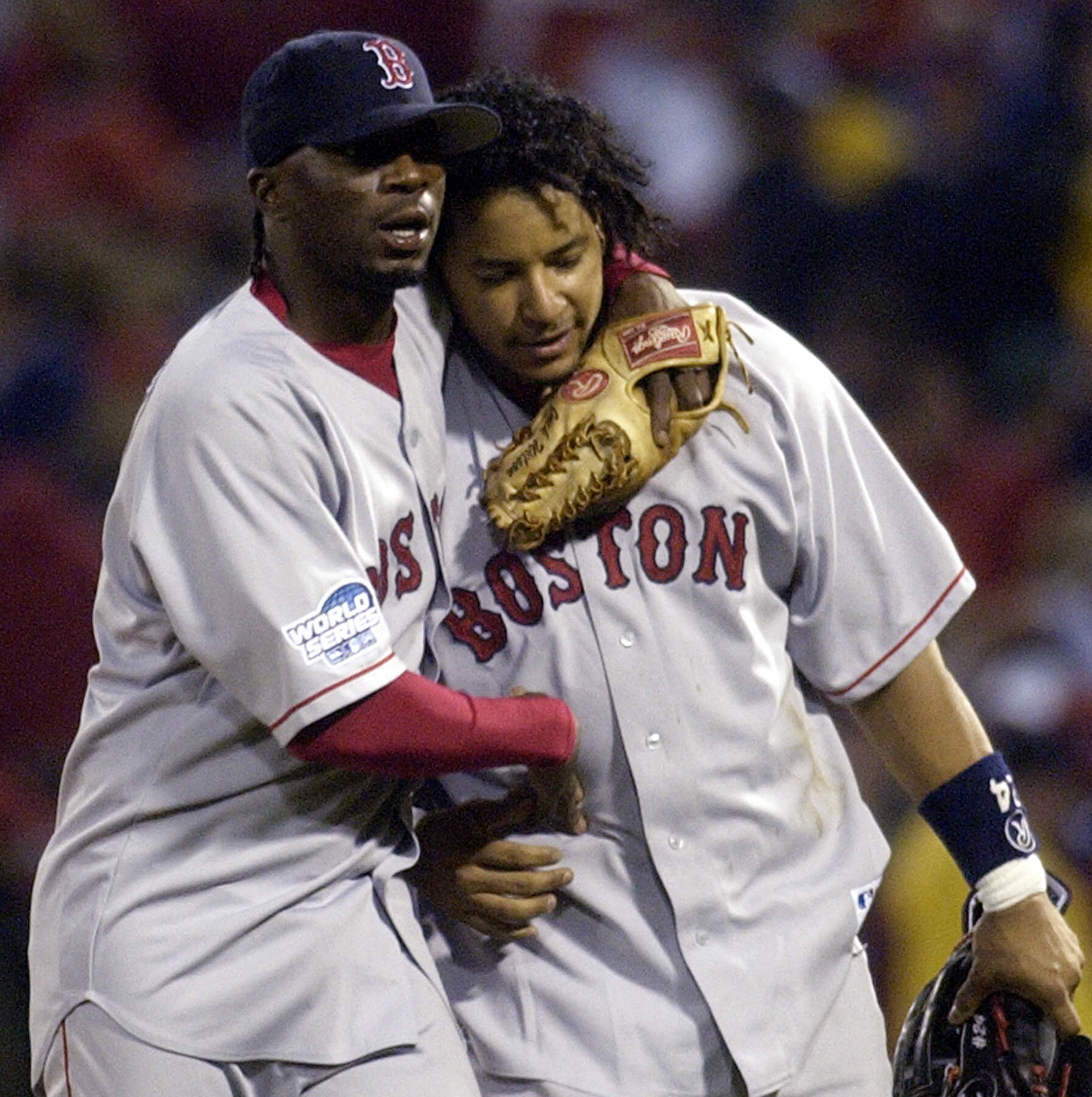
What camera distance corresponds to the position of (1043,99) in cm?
448

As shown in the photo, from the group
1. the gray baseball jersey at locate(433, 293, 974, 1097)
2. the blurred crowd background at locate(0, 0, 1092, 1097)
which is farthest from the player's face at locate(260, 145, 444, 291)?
the blurred crowd background at locate(0, 0, 1092, 1097)

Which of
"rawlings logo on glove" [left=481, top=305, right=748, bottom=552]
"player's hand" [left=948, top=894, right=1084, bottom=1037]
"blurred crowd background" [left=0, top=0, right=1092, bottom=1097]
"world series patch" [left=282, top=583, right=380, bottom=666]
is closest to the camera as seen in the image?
"world series patch" [left=282, top=583, right=380, bottom=666]

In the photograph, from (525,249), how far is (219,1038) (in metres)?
0.82

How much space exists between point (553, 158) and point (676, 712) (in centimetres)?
58

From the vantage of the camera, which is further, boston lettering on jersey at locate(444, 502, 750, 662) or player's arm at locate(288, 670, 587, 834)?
boston lettering on jersey at locate(444, 502, 750, 662)

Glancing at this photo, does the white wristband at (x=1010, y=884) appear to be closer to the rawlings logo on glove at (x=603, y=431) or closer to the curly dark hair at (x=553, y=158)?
the rawlings logo on glove at (x=603, y=431)

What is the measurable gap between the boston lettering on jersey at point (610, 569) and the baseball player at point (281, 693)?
0.34 feet

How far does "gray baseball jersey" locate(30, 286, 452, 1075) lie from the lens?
167 cm

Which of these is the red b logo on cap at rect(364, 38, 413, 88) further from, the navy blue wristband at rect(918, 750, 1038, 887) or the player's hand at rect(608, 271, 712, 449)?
the navy blue wristband at rect(918, 750, 1038, 887)

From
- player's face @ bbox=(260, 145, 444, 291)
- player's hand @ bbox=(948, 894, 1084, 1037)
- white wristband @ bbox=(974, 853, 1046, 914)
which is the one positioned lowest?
player's hand @ bbox=(948, 894, 1084, 1037)

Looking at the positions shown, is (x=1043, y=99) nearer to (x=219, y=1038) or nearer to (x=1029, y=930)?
(x=1029, y=930)

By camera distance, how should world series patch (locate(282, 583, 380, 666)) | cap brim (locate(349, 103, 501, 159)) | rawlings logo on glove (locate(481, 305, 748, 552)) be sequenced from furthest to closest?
rawlings logo on glove (locate(481, 305, 748, 552)) < cap brim (locate(349, 103, 501, 159)) < world series patch (locate(282, 583, 380, 666))

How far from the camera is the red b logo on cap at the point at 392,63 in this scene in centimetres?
179

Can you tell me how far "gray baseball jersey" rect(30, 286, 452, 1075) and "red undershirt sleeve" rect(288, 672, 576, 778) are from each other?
21mm
